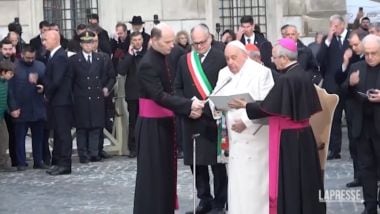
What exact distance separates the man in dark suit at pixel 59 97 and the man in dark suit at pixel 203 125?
12.0 feet

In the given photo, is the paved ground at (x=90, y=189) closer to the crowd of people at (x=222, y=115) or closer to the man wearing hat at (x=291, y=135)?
the crowd of people at (x=222, y=115)

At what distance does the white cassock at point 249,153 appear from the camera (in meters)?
9.84

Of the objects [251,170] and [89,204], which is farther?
[89,204]

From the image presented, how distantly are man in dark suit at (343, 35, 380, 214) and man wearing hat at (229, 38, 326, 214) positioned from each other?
4.92 ft

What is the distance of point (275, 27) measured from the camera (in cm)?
2347

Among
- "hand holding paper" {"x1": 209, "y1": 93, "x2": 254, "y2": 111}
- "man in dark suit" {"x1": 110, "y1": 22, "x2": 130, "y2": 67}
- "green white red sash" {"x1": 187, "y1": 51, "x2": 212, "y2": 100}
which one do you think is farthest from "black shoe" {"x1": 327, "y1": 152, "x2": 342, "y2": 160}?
"hand holding paper" {"x1": 209, "y1": 93, "x2": 254, "y2": 111}

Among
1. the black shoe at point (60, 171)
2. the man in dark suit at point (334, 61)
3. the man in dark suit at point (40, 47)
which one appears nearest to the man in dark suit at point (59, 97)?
the black shoe at point (60, 171)

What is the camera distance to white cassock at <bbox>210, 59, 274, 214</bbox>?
984cm

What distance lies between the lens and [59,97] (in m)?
14.7

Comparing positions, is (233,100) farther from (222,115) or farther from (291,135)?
(222,115)

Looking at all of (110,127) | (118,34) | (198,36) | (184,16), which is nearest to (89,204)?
(198,36)

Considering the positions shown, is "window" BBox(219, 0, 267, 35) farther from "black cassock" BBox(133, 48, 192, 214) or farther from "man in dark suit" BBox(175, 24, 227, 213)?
"black cassock" BBox(133, 48, 192, 214)

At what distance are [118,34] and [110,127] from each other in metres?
1.86

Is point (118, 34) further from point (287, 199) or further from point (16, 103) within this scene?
point (287, 199)
